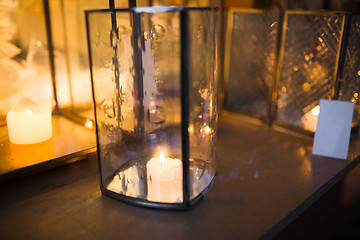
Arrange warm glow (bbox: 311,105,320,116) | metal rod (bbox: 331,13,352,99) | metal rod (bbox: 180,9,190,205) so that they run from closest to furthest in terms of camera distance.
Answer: metal rod (bbox: 180,9,190,205)
metal rod (bbox: 331,13,352,99)
warm glow (bbox: 311,105,320,116)

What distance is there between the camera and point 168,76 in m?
0.62

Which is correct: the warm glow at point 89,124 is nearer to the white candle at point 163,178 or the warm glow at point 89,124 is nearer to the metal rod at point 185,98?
the white candle at point 163,178

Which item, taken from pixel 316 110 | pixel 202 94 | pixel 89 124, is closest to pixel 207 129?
pixel 202 94

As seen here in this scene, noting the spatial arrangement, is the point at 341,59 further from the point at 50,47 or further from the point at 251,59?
the point at 50,47

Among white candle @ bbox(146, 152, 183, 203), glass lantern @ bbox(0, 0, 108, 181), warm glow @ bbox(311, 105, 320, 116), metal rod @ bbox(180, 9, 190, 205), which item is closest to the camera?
metal rod @ bbox(180, 9, 190, 205)

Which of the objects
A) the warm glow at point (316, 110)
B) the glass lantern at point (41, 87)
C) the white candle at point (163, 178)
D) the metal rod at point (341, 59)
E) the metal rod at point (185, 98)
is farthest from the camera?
the warm glow at point (316, 110)

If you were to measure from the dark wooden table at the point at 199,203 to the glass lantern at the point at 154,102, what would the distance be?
0.04m

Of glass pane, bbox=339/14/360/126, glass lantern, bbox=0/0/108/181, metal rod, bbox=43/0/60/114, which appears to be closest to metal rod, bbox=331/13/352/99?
glass pane, bbox=339/14/360/126

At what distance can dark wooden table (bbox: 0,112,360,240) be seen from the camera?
63cm

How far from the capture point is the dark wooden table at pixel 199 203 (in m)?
0.63

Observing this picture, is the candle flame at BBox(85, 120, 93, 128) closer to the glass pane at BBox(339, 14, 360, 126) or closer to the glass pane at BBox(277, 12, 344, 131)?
the glass pane at BBox(277, 12, 344, 131)

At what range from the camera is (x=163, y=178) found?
0.71m

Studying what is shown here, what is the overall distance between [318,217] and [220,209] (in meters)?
0.30

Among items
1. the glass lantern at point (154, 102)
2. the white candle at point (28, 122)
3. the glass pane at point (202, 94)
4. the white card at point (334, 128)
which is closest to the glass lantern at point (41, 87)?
the white candle at point (28, 122)
